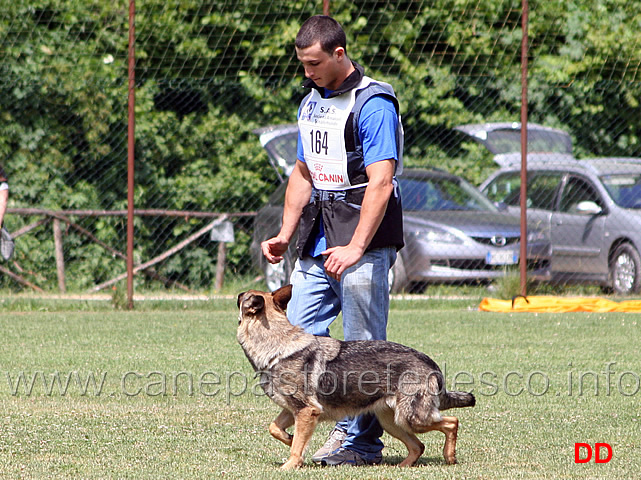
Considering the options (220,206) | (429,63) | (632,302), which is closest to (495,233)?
(632,302)

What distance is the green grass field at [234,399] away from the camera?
4.54 metres

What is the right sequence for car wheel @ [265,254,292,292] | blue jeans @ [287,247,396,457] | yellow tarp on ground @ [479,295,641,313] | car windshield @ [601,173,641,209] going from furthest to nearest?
car windshield @ [601,173,641,209] → car wheel @ [265,254,292,292] → yellow tarp on ground @ [479,295,641,313] → blue jeans @ [287,247,396,457]

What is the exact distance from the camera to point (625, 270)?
1259 centimetres

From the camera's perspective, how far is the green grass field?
4539 mm

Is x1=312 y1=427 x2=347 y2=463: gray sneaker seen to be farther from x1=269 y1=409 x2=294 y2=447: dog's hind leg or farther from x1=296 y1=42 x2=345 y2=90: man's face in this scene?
x1=296 y1=42 x2=345 y2=90: man's face

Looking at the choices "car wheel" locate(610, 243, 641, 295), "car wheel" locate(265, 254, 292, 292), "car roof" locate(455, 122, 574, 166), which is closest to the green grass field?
"car wheel" locate(265, 254, 292, 292)

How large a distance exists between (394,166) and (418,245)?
24.2 feet

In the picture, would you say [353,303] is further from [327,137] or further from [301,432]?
[327,137]

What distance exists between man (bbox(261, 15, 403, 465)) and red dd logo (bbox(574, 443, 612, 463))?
94cm

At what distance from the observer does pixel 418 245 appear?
39.0 ft

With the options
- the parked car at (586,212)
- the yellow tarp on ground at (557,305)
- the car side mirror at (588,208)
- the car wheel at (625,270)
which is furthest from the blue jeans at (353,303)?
the car side mirror at (588,208)

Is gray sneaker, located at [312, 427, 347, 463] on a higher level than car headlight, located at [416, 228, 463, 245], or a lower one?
higher

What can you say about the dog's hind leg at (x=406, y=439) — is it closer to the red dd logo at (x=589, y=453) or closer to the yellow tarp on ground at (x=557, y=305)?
the red dd logo at (x=589, y=453)

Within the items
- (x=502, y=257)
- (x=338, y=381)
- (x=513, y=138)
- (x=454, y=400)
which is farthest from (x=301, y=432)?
(x=513, y=138)
